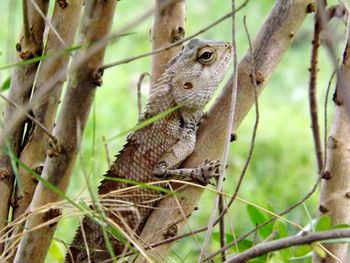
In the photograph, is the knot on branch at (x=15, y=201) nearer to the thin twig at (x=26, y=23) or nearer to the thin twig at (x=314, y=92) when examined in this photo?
the thin twig at (x=26, y=23)

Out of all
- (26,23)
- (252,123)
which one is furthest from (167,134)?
(252,123)

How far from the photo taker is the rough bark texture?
1825mm

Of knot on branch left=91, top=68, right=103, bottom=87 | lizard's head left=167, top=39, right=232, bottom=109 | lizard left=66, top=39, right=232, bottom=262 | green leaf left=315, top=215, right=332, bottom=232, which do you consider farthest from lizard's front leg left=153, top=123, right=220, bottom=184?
knot on branch left=91, top=68, right=103, bottom=87

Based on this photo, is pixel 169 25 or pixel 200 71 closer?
pixel 169 25

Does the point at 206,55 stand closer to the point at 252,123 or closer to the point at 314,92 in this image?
the point at 314,92

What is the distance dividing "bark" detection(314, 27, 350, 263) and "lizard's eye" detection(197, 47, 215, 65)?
0.57 metres

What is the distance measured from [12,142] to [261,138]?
11.5 feet

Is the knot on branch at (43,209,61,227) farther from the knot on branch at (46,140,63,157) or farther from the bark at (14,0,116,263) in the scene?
the knot on branch at (46,140,63,157)

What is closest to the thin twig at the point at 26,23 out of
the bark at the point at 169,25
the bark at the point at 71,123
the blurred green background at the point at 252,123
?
the bark at the point at 71,123

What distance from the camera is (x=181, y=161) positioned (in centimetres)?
224

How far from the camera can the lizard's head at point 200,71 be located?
253cm

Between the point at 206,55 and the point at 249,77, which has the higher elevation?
the point at 206,55

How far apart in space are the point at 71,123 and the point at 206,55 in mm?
1202

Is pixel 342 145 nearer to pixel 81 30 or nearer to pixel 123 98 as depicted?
pixel 81 30
